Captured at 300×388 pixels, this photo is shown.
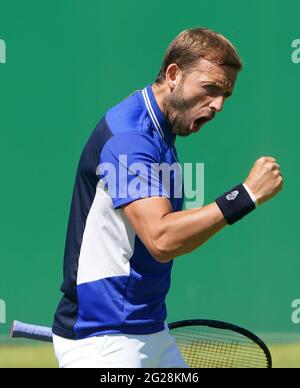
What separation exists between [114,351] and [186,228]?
451mm

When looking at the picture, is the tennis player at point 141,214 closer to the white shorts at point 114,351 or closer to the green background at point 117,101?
the white shorts at point 114,351

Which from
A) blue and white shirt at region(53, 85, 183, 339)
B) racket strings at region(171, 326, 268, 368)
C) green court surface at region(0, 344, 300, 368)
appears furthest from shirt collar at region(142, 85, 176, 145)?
green court surface at region(0, 344, 300, 368)

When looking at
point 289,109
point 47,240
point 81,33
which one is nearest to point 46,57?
point 81,33

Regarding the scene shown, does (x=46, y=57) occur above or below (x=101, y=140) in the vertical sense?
above

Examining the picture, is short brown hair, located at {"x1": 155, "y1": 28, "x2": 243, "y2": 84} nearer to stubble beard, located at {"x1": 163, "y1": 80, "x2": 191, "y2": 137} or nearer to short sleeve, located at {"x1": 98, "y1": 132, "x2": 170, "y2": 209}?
stubble beard, located at {"x1": 163, "y1": 80, "x2": 191, "y2": 137}

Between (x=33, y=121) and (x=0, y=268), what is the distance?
81cm

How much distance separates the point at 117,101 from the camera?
5.61 m

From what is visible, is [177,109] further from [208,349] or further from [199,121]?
[208,349]

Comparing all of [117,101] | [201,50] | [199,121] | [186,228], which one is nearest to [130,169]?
[186,228]

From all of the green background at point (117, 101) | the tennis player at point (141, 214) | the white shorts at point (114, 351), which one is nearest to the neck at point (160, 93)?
the tennis player at point (141, 214)

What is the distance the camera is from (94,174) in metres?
2.95

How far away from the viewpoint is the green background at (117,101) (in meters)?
5.58

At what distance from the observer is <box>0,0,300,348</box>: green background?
18.3ft
